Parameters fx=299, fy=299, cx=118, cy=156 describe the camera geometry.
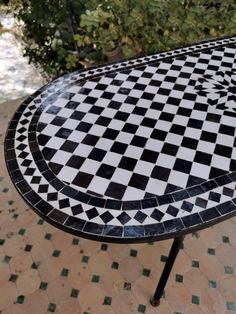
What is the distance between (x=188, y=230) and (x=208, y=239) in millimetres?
1324

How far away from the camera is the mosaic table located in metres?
1.70

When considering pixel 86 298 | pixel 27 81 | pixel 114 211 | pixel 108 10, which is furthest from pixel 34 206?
pixel 27 81

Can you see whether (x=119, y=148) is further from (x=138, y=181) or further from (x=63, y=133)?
(x=63, y=133)

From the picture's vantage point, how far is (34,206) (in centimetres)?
177

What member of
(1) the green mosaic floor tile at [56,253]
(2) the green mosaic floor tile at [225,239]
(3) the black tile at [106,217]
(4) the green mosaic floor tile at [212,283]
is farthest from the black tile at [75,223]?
(2) the green mosaic floor tile at [225,239]

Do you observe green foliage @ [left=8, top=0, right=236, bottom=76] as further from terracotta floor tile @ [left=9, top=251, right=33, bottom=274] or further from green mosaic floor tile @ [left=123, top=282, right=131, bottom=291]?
green mosaic floor tile @ [left=123, top=282, right=131, bottom=291]

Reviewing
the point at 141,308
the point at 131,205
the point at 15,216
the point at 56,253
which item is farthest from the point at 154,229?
the point at 15,216

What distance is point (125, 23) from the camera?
12.3 ft

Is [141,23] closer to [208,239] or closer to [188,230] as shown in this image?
[208,239]

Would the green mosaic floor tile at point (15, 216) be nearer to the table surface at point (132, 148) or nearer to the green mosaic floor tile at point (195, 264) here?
the table surface at point (132, 148)

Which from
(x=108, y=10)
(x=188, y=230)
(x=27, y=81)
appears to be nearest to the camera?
(x=188, y=230)

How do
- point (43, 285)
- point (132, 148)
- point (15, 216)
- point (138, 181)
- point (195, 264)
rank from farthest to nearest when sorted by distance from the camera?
1. point (15, 216)
2. point (195, 264)
3. point (43, 285)
4. point (132, 148)
5. point (138, 181)

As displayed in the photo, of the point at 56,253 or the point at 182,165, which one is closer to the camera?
the point at 182,165

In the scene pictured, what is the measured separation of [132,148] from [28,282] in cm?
151
